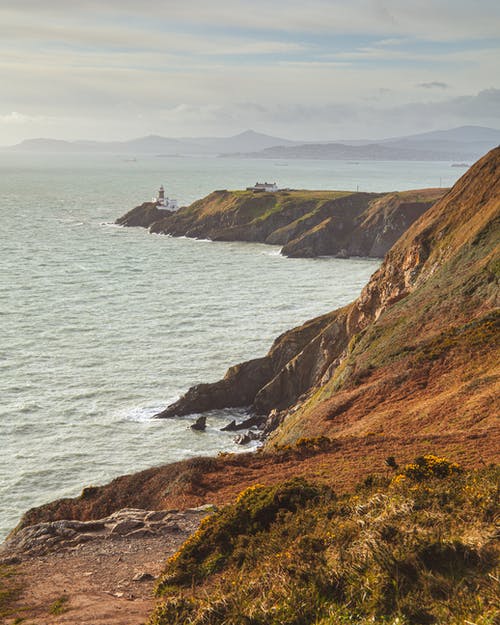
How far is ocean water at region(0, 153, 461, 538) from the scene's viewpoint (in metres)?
43.6

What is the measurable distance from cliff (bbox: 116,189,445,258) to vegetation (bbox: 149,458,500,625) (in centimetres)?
11168

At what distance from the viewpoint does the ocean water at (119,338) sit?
43.6 metres

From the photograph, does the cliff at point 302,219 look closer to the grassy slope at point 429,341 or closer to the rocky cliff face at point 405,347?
the rocky cliff face at point 405,347

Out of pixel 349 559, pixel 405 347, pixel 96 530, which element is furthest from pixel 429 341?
pixel 349 559

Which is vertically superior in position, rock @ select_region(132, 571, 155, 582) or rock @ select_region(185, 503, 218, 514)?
rock @ select_region(132, 571, 155, 582)

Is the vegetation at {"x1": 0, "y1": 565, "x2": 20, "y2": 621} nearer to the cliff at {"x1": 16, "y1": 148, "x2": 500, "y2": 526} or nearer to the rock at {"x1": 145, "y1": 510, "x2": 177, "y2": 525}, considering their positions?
the rock at {"x1": 145, "y1": 510, "x2": 177, "y2": 525}

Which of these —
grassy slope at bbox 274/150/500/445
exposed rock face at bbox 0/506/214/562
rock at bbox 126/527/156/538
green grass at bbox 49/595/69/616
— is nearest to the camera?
green grass at bbox 49/595/69/616

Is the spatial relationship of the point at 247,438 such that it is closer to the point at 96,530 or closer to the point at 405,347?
the point at 405,347

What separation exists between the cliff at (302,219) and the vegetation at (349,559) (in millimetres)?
111684

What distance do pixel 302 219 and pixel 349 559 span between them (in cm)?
13408

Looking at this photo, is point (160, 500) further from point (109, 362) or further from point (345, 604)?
point (109, 362)

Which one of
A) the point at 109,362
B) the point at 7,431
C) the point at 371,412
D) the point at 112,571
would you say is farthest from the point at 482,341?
the point at 109,362

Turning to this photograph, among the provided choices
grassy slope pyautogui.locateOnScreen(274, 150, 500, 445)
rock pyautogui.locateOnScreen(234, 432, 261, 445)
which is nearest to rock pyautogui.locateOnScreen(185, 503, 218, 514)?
grassy slope pyautogui.locateOnScreen(274, 150, 500, 445)

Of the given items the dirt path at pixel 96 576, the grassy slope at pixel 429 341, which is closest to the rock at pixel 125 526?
the dirt path at pixel 96 576
